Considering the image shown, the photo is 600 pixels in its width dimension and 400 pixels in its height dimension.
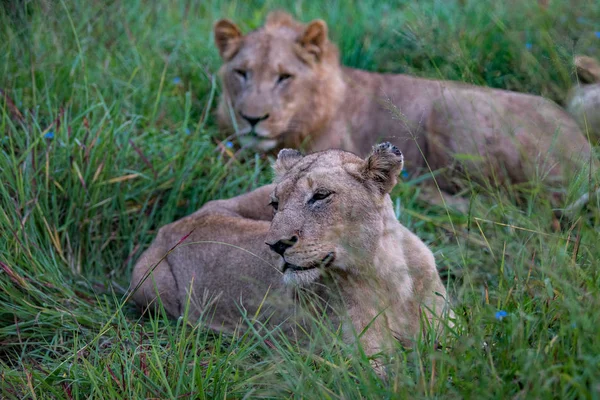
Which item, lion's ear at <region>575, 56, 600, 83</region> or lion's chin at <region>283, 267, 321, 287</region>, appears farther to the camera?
lion's ear at <region>575, 56, 600, 83</region>

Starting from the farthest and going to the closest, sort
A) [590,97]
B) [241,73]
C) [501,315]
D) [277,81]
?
[241,73] < [277,81] < [590,97] < [501,315]

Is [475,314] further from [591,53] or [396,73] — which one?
[396,73]

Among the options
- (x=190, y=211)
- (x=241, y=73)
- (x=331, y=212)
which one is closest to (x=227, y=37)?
(x=241, y=73)

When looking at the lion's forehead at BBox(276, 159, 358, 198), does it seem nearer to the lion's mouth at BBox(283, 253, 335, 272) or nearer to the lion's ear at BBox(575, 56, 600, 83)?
the lion's mouth at BBox(283, 253, 335, 272)

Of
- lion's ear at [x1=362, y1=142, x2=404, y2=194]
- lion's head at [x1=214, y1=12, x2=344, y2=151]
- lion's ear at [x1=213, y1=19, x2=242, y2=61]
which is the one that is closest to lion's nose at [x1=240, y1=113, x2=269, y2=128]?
lion's head at [x1=214, y1=12, x2=344, y2=151]

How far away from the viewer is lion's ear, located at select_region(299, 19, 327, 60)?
6.86 m

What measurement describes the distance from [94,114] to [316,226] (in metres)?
2.62

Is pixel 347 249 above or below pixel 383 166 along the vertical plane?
below

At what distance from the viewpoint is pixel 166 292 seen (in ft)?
16.0

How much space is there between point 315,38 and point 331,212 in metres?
3.46

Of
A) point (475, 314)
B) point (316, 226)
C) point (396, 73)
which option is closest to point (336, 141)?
point (396, 73)

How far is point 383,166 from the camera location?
3.84 meters

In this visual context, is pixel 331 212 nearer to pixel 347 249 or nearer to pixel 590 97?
pixel 347 249

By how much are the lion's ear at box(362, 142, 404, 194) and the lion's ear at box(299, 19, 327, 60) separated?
320cm
